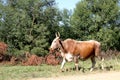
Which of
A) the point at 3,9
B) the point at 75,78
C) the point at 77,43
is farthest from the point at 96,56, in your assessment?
the point at 3,9

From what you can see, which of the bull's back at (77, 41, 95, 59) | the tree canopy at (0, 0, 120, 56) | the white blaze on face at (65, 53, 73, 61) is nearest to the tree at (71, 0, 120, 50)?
the tree canopy at (0, 0, 120, 56)

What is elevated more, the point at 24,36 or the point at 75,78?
the point at 24,36

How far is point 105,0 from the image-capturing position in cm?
5831

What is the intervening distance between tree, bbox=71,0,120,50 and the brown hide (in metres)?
35.4

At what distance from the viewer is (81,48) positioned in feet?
65.4

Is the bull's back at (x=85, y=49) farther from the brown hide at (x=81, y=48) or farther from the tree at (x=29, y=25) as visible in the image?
the tree at (x=29, y=25)

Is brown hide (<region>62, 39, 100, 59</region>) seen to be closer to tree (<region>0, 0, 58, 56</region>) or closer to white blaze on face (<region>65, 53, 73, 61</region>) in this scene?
white blaze on face (<region>65, 53, 73, 61</region>)

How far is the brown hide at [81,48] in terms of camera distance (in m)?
19.6

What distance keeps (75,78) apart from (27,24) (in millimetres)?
26348

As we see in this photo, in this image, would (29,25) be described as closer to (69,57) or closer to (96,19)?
(96,19)

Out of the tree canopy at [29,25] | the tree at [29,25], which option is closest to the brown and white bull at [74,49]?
the tree canopy at [29,25]

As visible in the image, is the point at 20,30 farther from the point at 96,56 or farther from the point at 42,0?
the point at 96,56

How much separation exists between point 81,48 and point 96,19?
3819 centimetres

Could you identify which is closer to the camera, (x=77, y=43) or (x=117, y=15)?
(x=77, y=43)
